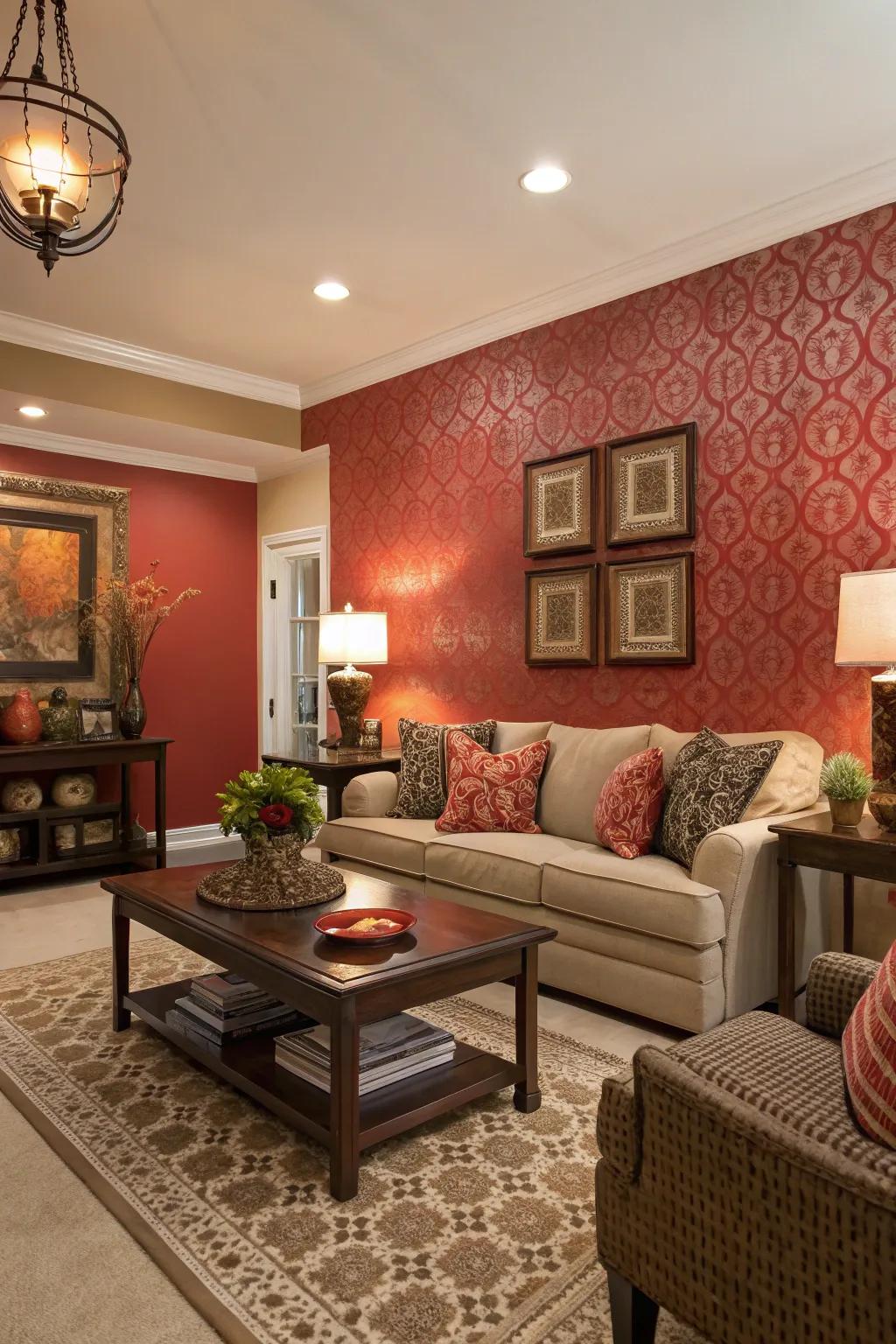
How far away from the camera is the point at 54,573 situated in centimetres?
533

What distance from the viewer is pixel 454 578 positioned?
485cm

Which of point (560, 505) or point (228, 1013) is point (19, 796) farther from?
point (560, 505)

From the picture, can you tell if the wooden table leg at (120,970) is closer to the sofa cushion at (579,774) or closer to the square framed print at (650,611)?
the sofa cushion at (579,774)

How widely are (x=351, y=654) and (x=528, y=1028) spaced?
281 centimetres

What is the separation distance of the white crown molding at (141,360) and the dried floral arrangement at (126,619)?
4.05 feet

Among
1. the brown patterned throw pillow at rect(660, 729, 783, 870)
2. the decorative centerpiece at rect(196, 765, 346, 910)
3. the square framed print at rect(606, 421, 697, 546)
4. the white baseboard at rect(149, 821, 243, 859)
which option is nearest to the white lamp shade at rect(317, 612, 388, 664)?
the square framed print at rect(606, 421, 697, 546)

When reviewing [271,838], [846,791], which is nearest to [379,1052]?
[271,838]

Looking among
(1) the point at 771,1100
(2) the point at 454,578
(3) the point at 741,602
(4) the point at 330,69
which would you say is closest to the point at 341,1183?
(1) the point at 771,1100

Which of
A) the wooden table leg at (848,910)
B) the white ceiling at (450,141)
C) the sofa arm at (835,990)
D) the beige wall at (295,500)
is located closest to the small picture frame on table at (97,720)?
the beige wall at (295,500)

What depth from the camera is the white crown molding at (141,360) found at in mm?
4559

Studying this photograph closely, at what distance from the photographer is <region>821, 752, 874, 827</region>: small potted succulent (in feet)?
9.06

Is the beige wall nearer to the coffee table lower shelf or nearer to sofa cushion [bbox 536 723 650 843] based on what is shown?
sofa cushion [bbox 536 723 650 843]

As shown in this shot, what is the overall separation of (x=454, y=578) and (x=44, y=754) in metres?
2.32

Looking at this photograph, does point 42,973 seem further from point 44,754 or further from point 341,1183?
point 341,1183
